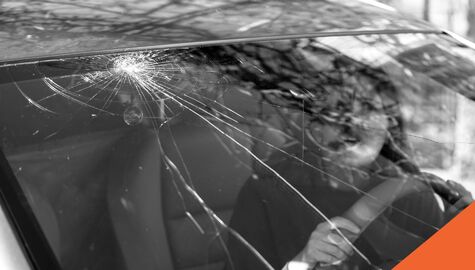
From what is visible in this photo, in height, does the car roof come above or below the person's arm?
above

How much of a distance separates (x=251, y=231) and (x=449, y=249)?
15.6 inches

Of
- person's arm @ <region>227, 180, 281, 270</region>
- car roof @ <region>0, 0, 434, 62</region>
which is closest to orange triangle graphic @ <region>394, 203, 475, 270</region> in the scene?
person's arm @ <region>227, 180, 281, 270</region>

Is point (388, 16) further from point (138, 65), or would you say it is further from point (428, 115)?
point (138, 65)

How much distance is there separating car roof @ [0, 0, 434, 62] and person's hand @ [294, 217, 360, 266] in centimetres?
56

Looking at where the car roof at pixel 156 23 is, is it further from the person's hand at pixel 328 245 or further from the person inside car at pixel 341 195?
the person's hand at pixel 328 245

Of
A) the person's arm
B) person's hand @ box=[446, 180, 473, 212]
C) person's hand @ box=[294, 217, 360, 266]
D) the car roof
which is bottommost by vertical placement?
person's hand @ box=[446, 180, 473, 212]

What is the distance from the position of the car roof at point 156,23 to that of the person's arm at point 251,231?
446 millimetres

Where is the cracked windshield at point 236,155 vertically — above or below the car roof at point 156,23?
below

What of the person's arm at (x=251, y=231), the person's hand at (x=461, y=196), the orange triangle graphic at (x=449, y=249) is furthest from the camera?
the person's hand at (x=461, y=196)

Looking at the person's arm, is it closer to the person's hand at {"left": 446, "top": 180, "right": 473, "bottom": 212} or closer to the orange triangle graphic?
the orange triangle graphic

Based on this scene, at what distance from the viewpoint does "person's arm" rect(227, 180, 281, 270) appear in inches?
54.9

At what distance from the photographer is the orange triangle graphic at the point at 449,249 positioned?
4.15 ft

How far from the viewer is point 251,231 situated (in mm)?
1447

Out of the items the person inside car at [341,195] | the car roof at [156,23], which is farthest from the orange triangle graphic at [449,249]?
the car roof at [156,23]
